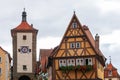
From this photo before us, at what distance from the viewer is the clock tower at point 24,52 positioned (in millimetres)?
117250

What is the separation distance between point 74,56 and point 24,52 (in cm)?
3671

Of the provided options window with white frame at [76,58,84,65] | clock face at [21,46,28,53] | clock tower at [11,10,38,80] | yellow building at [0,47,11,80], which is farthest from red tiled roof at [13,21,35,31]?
window with white frame at [76,58,84,65]

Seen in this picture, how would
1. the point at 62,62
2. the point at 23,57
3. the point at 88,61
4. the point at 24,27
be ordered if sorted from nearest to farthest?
1. the point at 88,61
2. the point at 62,62
3. the point at 23,57
4. the point at 24,27

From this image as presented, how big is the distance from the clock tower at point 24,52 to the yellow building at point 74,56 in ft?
113

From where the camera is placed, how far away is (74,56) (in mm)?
82750

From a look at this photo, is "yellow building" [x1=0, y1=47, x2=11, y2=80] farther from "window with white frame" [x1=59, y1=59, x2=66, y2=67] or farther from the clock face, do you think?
"window with white frame" [x1=59, y1=59, x2=66, y2=67]

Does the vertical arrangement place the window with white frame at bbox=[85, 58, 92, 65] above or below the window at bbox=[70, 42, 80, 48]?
below

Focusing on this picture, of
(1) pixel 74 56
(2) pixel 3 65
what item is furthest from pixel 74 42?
(2) pixel 3 65

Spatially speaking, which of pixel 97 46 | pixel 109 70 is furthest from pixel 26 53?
pixel 97 46

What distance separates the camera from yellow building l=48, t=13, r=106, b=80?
81.8 meters

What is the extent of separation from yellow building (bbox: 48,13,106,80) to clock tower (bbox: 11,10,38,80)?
1361 inches

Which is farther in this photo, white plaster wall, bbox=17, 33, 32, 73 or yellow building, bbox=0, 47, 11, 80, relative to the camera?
white plaster wall, bbox=17, 33, 32, 73

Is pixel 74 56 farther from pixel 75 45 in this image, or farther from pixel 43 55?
pixel 43 55

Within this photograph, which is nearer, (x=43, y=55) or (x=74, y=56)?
(x=74, y=56)
